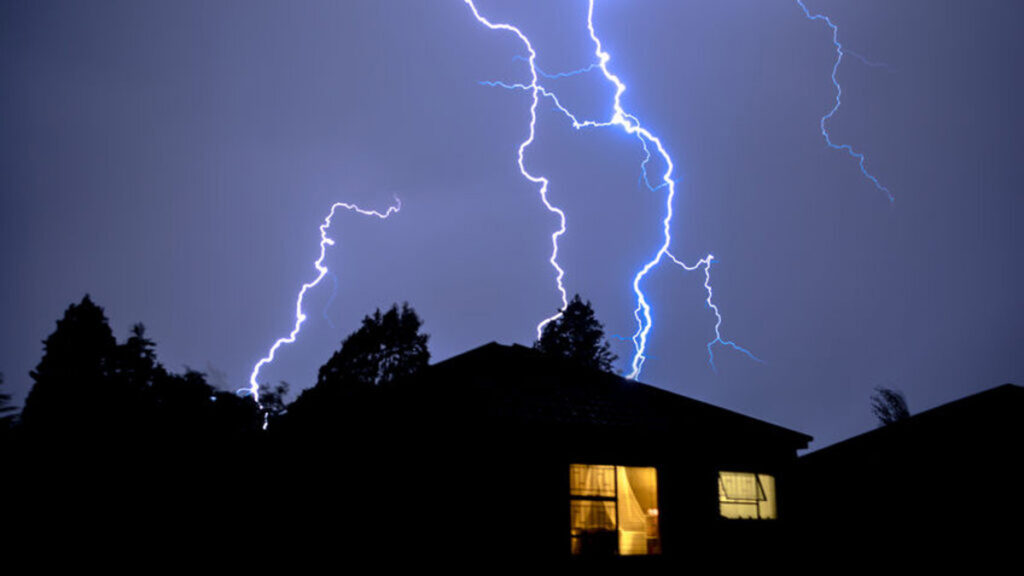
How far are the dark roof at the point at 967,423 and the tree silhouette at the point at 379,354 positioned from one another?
14290 mm

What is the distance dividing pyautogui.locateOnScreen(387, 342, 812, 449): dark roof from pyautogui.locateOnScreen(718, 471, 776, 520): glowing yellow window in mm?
651

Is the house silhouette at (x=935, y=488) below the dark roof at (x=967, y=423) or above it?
below

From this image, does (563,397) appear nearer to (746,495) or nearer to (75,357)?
(746,495)

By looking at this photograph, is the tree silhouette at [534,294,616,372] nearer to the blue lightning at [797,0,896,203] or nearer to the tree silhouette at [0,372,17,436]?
the blue lightning at [797,0,896,203]

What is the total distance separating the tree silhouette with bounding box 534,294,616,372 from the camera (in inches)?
1005

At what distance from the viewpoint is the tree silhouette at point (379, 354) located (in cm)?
2028

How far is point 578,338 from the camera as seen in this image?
25828 mm

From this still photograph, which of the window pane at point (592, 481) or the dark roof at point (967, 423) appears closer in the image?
the window pane at point (592, 481)

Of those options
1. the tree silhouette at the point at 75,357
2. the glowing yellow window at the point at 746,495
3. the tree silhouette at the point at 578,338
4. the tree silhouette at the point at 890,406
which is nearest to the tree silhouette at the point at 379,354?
the tree silhouette at the point at 75,357

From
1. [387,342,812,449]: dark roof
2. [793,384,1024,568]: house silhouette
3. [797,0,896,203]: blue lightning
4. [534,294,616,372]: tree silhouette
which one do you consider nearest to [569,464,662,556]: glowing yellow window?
[387,342,812,449]: dark roof

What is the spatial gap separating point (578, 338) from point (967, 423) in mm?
16780

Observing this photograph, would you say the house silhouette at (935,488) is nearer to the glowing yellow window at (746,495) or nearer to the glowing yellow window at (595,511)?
the glowing yellow window at (746,495)

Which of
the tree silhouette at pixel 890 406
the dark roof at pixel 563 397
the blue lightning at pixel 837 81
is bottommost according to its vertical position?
the dark roof at pixel 563 397

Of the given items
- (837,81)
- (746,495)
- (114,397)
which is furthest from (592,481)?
(837,81)
